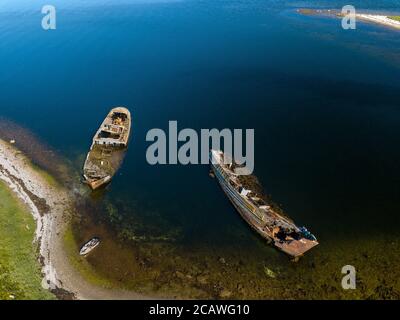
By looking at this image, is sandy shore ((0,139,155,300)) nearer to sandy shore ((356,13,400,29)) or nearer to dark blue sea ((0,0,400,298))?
dark blue sea ((0,0,400,298))

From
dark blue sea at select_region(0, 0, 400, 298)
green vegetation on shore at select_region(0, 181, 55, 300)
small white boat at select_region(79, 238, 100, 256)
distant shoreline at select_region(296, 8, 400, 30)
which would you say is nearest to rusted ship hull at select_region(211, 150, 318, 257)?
dark blue sea at select_region(0, 0, 400, 298)

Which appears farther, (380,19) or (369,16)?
(369,16)

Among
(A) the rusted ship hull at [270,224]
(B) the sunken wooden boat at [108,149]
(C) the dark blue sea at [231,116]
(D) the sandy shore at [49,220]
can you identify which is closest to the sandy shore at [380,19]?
(C) the dark blue sea at [231,116]

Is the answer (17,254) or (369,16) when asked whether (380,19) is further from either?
(17,254)

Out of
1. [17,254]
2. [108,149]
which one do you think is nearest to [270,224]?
[108,149]

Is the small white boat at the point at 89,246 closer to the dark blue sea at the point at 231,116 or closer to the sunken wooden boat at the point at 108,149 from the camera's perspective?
the dark blue sea at the point at 231,116
